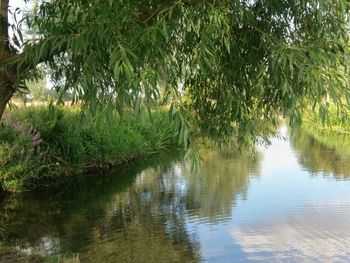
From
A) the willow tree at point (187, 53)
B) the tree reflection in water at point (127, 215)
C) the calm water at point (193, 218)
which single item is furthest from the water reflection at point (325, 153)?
the willow tree at point (187, 53)

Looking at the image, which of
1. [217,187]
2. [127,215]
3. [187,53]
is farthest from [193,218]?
[187,53]

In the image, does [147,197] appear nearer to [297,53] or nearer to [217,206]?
[217,206]

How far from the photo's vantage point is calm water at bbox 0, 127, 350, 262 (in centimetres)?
805

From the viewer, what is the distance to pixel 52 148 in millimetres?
14398

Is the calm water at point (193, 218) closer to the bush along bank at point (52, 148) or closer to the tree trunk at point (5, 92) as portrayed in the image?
the bush along bank at point (52, 148)

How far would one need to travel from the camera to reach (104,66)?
2.77 m

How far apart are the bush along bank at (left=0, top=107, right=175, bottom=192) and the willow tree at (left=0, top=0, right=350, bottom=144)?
562 centimetres

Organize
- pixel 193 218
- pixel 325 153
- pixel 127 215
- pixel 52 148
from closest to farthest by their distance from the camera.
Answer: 1. pixel 193 218
2. pixel 127 215
3. pixel 52 148
4. pixel 325 153

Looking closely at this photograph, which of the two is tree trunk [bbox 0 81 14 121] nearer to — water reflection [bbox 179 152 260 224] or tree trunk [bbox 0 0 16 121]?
tree trunk [bbox 0 0 16 121]

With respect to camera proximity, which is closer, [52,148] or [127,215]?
[127,215]

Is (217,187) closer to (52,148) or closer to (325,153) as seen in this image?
(52,148)

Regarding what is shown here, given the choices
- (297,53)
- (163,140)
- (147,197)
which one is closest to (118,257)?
(147,197)

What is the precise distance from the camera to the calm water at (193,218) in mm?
8055

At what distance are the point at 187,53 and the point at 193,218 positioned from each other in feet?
23.4
